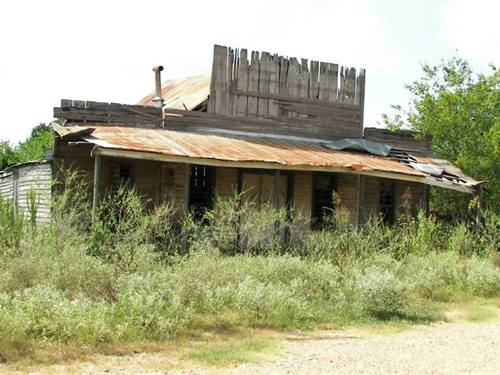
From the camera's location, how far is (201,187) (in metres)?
17.0

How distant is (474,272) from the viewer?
12797mm

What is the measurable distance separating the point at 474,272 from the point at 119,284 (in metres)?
7.16

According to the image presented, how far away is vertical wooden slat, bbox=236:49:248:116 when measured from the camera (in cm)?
1831

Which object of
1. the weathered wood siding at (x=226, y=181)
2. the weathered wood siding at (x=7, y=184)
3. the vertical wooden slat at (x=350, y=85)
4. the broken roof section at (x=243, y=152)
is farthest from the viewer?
the vertical wooden slat at (x=350, y=85)

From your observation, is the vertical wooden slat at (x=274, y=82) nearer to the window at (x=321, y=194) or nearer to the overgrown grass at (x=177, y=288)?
the window at (x=321, y=194)

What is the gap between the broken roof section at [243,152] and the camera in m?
13.9

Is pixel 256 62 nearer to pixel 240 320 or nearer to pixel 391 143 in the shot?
pixel 391 143

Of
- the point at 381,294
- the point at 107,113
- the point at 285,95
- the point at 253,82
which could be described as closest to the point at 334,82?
the point at 285,95

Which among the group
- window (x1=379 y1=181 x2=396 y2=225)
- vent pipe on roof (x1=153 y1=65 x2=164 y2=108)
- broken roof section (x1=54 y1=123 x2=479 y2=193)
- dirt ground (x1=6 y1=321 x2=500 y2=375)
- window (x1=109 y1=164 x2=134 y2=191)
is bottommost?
dirt ground (x1=6 y1=321 x2=500 y2=375)

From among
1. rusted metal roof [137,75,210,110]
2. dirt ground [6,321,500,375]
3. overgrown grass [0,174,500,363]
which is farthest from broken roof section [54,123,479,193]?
dirt ground [6,321,500,375]

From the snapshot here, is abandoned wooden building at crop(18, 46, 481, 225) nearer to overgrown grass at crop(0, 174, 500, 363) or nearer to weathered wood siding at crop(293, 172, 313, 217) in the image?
weathered wood siding at crop(293, 172, 313, 217)

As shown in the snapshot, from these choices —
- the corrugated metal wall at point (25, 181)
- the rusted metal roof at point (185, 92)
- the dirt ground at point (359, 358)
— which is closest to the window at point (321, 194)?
the rusted metal roof at point (185, 92)

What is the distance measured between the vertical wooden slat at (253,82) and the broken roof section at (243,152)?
653 millimetres

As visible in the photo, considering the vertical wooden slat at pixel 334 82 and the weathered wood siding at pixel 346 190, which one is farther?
the vertical wooden slat at pixel 334 82
